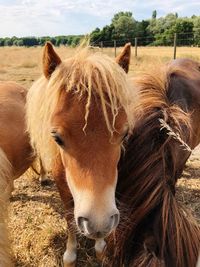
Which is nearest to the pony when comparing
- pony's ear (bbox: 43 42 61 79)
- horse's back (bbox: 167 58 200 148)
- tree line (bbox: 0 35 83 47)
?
pony's ear (bbox: 43 42 61 79)

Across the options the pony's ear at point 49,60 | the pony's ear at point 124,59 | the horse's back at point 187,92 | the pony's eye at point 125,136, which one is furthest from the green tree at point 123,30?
the pony's eye at point 125,136

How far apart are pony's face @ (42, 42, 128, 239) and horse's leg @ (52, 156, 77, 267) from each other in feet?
1.62

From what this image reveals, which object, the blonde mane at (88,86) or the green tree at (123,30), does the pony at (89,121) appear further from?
the green tree at (123,30)

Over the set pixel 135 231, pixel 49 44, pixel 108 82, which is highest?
pixel 49 44

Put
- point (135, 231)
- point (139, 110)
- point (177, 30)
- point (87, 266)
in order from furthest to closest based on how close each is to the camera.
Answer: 1. point (177, 30)
2. point (87, 266)
3. point (139, 110)
4. point (135, 231)

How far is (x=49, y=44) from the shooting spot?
5.98 ft

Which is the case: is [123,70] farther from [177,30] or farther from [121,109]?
[177,30]

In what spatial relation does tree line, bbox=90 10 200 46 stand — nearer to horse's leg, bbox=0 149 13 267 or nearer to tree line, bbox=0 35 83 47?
tree line, bbox=0 35 83 47

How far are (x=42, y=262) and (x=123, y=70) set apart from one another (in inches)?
68.5

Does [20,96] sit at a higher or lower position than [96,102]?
lower

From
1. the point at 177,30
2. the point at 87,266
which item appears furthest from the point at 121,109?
the point at 177,30

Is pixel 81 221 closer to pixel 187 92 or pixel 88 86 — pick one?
pixel 88 86

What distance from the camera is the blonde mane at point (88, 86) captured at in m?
1.73

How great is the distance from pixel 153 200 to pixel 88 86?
0.65 meters
